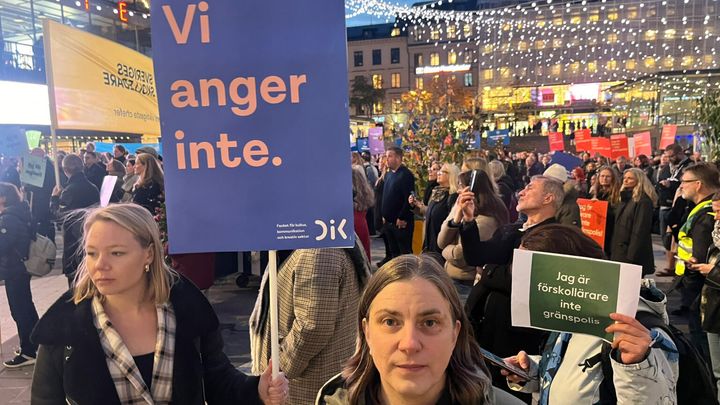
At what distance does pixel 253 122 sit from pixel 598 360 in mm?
1485

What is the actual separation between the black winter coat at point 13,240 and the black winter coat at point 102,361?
11.4ft

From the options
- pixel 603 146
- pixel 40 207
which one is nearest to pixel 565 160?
pixel 603 146

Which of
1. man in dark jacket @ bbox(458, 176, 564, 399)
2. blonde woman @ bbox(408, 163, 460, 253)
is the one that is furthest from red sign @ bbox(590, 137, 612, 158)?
man in dark jacket @ bbox(458, 176, 564, 399)

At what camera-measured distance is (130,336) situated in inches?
76.4

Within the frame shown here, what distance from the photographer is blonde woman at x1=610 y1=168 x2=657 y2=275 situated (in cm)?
556

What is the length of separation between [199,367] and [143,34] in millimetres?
29611

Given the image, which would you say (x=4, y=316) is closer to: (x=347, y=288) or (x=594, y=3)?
(x=347, y=288)

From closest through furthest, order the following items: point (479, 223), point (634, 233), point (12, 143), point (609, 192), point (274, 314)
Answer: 1. point (274, 314)
2. point (479, 223)
3. point (634, 233)
4. point (609, 192)
5. point (12, 143)

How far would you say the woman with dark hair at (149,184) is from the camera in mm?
5379

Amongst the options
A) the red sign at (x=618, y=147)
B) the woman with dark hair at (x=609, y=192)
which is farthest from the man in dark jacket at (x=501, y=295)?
the red sign at (x=618, y=147)

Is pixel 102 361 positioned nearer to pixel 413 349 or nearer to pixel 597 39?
pixel 413 349

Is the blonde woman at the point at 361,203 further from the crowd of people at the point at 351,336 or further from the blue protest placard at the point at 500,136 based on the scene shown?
the blue protest placard at the point at 500,136

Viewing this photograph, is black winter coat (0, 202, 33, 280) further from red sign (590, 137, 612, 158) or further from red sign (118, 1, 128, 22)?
red sign (118, 1, 128, 22)

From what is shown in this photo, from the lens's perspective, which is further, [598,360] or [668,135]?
[668,135]
